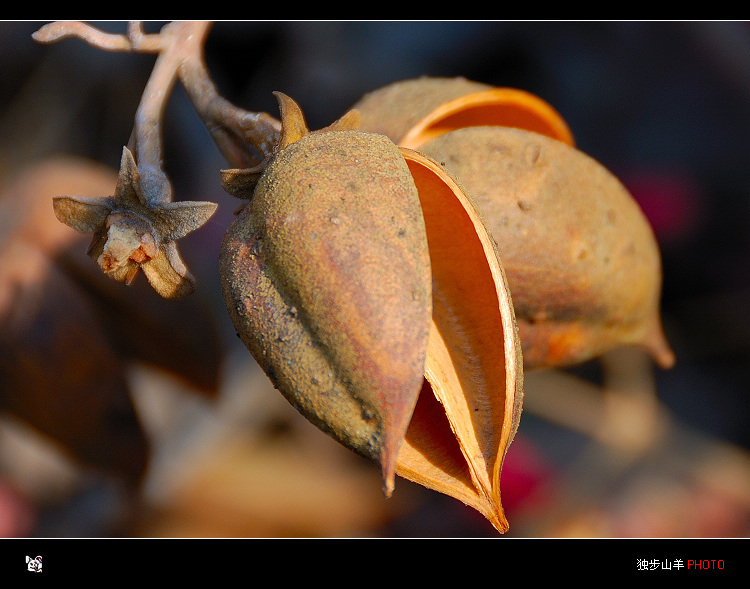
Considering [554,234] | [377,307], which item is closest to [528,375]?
[554,234]

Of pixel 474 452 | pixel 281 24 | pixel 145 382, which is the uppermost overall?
pixel 281 24

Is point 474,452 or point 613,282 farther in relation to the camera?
point 613,282

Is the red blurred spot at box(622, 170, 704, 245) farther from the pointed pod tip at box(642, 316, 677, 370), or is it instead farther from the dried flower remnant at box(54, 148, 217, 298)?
the dried flower remnant at box(54, 148, 217, 298)

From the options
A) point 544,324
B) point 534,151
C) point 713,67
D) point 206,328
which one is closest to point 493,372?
point 544,324

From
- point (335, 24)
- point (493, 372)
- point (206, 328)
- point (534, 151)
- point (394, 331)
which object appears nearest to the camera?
point (394, 331)

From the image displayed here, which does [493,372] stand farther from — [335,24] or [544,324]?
[335,24]

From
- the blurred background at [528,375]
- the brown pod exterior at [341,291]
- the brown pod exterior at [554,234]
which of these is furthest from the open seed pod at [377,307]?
the blurred background at [528,375]

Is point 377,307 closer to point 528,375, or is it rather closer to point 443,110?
point 443,110
